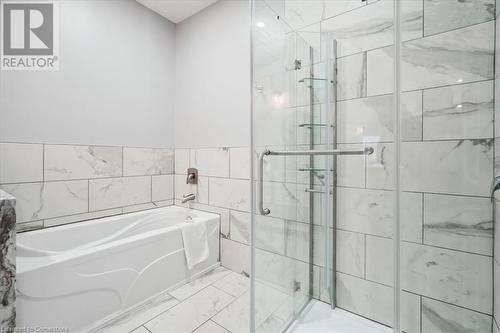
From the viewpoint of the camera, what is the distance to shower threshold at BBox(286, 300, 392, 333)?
1461 mm

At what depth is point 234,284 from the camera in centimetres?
203

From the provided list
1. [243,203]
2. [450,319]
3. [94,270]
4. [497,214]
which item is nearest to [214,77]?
[243,203]

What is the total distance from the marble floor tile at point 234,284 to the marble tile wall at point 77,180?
3.91ft

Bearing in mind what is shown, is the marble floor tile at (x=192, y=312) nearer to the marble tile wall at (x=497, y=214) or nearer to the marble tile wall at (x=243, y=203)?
the marble tile wall at (x=243, y=203)

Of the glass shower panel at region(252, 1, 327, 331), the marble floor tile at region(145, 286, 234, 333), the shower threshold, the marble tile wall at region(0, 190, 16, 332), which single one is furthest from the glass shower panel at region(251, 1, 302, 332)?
the marble tile wall at region(0, 190, 16, 332)

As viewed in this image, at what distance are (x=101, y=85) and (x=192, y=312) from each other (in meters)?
2.18

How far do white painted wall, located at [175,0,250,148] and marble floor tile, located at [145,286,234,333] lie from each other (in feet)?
4.43

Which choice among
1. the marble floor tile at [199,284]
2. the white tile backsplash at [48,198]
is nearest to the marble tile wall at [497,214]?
the marble floor tile at [199,284]

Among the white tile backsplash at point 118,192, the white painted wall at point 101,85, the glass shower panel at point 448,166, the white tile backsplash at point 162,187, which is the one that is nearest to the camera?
the glass shower panel at point 448,166

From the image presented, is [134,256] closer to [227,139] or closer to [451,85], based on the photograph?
[227,139]

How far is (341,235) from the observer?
1.60m

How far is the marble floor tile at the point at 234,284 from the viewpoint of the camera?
1.91m

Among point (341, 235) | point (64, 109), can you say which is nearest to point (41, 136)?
point (64, 109)

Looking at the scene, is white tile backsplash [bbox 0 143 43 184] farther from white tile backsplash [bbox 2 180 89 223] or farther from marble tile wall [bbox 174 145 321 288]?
marble tile wall [bbox 174 145 321 288]
